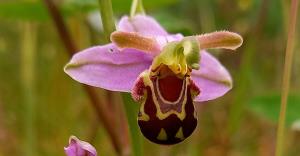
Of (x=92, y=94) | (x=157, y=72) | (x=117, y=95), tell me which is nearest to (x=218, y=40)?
(x=157, y=72)

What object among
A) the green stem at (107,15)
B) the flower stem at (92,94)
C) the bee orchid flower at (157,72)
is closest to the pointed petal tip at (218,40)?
the bee orchid flower at (157,72)

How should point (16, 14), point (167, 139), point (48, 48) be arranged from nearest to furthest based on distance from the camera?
point (167, 139)
point (16, 14)
point (48, 48)

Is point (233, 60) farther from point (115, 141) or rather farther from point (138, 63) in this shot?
point (138, 63)

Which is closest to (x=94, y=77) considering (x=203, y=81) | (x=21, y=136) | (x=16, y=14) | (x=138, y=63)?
(x=138, y=63)

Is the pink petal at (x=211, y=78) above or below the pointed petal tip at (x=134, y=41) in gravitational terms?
below

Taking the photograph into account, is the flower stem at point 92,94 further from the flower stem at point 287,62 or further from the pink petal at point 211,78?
the flower stem at point 287,62

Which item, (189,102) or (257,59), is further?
(257,59)
